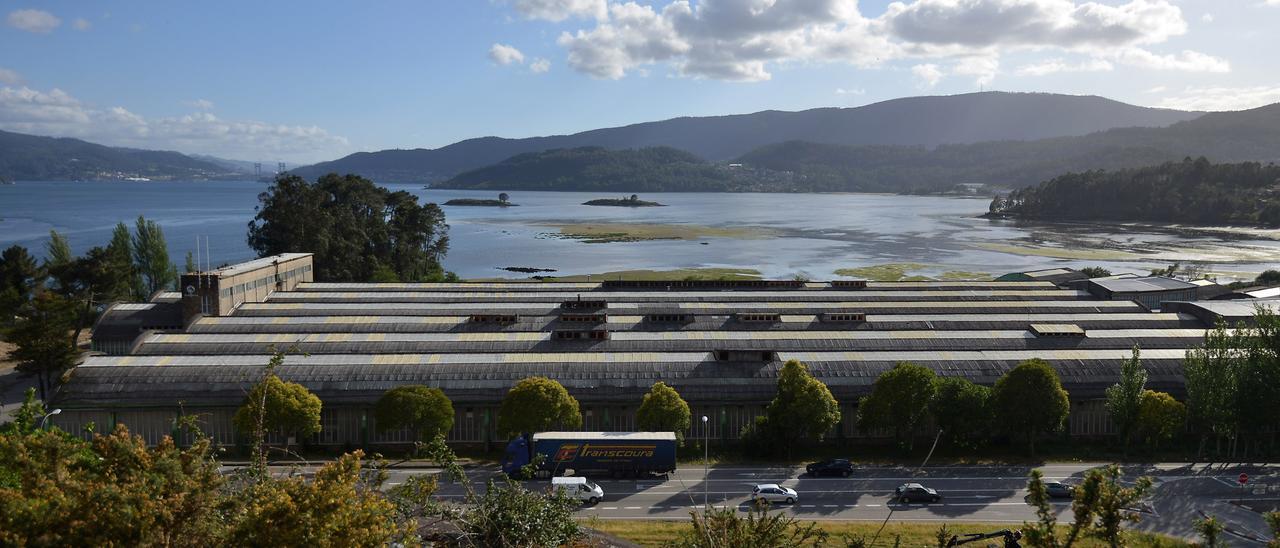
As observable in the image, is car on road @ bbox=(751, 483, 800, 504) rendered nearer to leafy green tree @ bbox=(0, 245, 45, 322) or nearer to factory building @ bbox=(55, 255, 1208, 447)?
factory building @ bbox=(55, 255, 1208, 447)

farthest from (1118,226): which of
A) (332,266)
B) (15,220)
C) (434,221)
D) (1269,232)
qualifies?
(15,220)

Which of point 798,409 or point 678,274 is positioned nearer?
point 798,409

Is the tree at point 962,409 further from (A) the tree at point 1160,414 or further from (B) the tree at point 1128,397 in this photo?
(A) the tree at point 1160,414

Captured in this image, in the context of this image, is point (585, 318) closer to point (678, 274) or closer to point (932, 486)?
point (932, 486)

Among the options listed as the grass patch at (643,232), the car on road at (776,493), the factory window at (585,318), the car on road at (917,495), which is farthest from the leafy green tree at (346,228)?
the car on road at (917,495)

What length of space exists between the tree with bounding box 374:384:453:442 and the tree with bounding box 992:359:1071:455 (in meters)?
24.6

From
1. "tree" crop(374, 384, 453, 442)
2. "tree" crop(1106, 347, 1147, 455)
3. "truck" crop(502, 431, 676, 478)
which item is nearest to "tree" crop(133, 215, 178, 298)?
"tree" crop(374, 384, 453, 442)

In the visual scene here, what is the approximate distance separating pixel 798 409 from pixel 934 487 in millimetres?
6231

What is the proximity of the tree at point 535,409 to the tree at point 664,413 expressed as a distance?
303cm

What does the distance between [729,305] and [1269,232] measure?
6316 inches

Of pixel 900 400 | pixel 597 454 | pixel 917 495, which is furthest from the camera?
pixel 900 400

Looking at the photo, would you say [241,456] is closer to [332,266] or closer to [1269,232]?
[332,266]

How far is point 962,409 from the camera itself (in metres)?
36.3

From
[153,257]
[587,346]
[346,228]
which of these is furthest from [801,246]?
[587,346]
